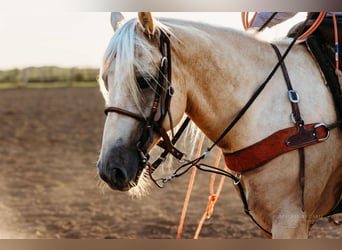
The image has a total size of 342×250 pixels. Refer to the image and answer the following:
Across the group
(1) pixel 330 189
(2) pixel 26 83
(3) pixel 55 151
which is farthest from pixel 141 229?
(2) pixel 26 83

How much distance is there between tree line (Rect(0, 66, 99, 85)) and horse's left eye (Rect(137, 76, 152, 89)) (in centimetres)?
1404

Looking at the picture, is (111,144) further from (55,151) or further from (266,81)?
(55,151)

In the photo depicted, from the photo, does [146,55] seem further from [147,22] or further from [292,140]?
[292,140]

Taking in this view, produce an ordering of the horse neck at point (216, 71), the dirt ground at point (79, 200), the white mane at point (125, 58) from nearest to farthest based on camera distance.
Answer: the white mane at point (125, 58), the horse neck at point (216, 71), the dirt ground at point (79, 200)

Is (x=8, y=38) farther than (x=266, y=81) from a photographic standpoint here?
Yes

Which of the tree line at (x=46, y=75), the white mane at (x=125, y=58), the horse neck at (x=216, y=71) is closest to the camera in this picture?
the white mane at (x=125, y=58)

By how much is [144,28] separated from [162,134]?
0.42 m

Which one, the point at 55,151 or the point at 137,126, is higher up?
the point at 137,126

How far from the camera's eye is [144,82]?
6.95ft

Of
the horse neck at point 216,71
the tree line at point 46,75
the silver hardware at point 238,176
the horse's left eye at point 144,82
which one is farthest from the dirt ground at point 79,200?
the tree line at point 46,75

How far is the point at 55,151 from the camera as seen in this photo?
30.2 ft

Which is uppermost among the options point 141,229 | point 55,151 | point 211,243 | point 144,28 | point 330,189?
point 144,28

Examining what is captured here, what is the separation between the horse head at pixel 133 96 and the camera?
2.07m

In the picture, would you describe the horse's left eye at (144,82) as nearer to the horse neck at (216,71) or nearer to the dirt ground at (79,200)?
the horse neck at (216,71)
